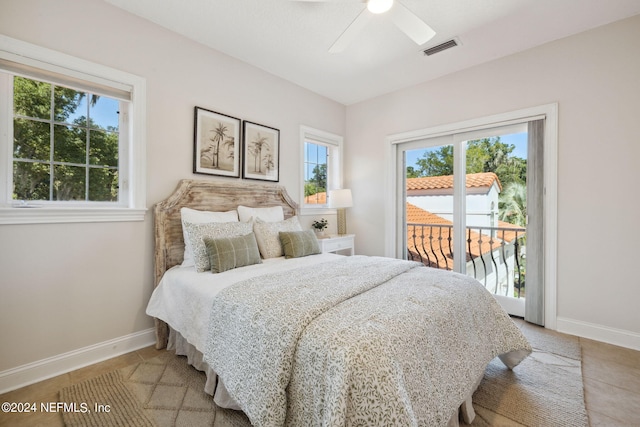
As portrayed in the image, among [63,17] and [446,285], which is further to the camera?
[63,17]

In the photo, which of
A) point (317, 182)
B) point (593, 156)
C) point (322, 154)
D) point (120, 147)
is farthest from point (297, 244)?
point (593, 156)

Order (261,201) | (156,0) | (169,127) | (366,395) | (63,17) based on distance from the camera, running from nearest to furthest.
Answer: (366,395), (63,17), (156,0), (169,127), (261,201)

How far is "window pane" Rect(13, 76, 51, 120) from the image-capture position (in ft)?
5.94

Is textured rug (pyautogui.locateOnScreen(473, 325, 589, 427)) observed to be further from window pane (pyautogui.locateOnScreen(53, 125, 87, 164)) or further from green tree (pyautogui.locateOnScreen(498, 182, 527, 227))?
window pane (pyautogui.locateOnScreen(53, 125, 87, 164))

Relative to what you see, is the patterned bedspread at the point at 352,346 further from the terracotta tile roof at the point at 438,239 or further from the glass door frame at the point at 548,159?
the terracotta tile roof at the point at 438,239

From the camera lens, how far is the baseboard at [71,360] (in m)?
1.72

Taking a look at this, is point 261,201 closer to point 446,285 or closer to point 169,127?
point 169,127

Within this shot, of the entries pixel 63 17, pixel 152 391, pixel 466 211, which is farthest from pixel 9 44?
pixel 466 211

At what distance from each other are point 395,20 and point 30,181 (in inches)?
108

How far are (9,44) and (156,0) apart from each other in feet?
3.17

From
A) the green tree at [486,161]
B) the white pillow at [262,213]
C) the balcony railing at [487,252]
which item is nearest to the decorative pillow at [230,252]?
the white pillow at [262,213]

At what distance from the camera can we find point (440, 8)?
2.12m

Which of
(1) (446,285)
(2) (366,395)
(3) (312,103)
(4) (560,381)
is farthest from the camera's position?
(3) (312,103)

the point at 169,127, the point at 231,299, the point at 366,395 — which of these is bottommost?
the point at 366,395
